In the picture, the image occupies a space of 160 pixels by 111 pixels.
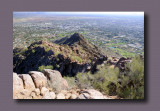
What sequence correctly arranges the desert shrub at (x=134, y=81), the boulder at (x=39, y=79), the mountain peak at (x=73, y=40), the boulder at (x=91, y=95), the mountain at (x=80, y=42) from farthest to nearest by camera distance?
the mountain at (x=80, y=42)
the mountain peak at (x=73, y=40)
the boulder at (x=39, y=79)
the desert shrub at (x=134, y=81)
the boulder at (x=91, y=95)

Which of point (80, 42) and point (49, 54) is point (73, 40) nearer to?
point (80, 42)

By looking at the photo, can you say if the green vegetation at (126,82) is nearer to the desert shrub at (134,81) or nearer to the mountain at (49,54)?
the desert shrub at (134,81)

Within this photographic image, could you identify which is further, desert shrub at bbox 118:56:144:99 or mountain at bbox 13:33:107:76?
mountain at bbox 13:33:107:76

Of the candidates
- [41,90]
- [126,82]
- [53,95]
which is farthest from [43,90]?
[126,82]

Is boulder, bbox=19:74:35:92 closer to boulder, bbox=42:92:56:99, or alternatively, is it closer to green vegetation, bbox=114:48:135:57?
boulder, bbox=42:92:56:99

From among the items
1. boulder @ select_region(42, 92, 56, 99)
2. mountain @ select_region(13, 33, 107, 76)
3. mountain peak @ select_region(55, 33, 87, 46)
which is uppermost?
mountain peak @ select_region(55, 33, 87, 46)

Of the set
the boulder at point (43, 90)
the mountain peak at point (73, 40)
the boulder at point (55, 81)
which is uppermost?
the mountain peak at point (73, 40)

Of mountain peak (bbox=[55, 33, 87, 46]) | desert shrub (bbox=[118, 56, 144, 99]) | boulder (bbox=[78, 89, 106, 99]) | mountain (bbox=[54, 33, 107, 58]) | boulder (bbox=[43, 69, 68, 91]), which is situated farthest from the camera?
mountain (bbox=[54, 33, 107, 58])

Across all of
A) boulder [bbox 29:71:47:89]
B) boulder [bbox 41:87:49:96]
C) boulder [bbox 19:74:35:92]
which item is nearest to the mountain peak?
boulder [bbox 29:71:47:89]

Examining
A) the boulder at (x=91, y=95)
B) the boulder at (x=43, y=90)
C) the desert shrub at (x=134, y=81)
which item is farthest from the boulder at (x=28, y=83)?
the desert shrub at (x=134, y=81)
